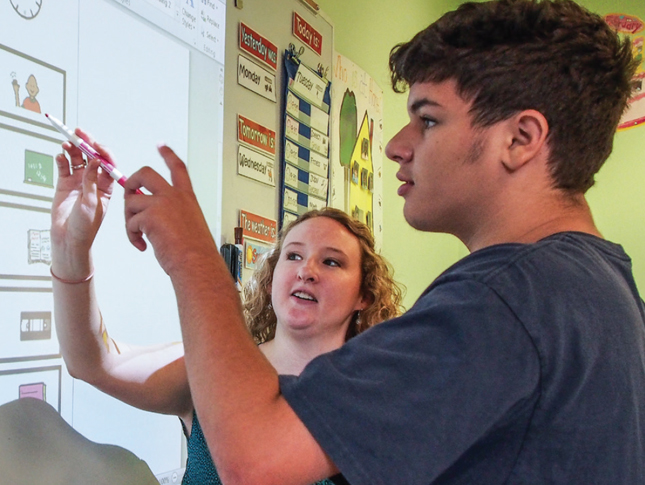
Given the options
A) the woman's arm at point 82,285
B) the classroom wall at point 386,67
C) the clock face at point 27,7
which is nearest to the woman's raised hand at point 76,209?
the woman's arm at point 82,285

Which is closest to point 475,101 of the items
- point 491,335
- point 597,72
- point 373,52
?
point 597,72

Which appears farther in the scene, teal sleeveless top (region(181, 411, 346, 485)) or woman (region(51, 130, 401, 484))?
teal sleeveless top (region(181, 411, 346, 485))

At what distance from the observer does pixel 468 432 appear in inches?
20.6

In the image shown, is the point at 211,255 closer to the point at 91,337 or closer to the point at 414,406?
the point at 414,406

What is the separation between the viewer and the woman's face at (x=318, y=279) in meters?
1.37

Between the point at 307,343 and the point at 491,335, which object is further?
the point at 307,343

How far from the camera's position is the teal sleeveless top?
3.70ft

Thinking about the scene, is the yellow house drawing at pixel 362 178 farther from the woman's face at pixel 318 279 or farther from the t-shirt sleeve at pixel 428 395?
the t-shirt sleeve at pixel 428 395

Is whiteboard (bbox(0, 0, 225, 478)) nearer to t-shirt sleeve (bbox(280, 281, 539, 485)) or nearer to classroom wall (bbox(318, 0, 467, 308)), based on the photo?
t-shirt sleeve (bbox(280, 281, 539, 485))

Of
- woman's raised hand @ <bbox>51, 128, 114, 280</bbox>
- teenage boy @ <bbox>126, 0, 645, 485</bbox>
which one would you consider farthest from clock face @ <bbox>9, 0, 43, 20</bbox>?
teenage boy @ <bbox>126, 0, 645, 485</bbox>

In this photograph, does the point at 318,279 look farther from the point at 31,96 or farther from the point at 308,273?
the point at 31,96

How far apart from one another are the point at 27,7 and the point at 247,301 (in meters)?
0.80

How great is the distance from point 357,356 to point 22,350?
2.08ft

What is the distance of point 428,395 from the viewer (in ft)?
1.75
